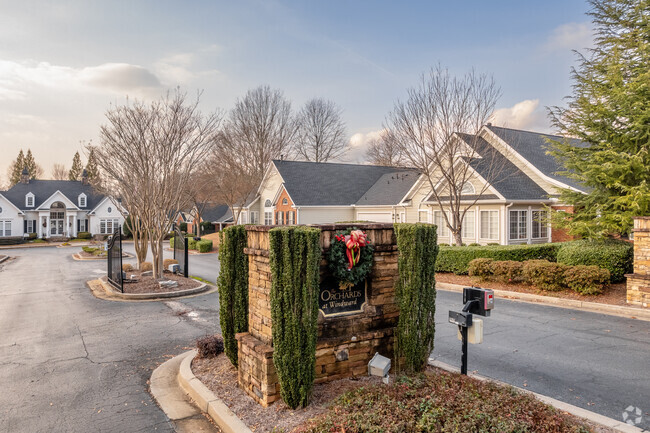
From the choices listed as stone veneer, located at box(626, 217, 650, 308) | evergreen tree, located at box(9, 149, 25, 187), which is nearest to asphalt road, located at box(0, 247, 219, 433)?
stone veneer, located at box(626, 217, 650, 308)

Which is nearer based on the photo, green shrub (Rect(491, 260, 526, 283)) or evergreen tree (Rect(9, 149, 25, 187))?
green shrub (Rect(491, 260, 526, 283))

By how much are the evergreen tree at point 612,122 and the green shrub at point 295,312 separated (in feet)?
38.4

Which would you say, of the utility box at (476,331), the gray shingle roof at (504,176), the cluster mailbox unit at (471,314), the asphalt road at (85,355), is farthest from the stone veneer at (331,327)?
the gray shingle roof at (504,176)

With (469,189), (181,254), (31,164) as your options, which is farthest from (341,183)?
(31,164)

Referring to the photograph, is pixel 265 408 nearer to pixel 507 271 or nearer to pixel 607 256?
pixel 507 271

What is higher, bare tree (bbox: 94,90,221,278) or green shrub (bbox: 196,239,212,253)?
bare tree (bbox: 94,90,221,278)

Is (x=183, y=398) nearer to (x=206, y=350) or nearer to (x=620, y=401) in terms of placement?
(x=206, y=350)

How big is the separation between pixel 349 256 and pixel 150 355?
14.6ft

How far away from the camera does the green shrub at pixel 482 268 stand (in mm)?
13639

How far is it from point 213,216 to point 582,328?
159 ft

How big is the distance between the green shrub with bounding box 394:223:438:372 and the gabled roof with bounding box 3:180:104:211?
51620mm

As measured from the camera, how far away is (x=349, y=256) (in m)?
4.96

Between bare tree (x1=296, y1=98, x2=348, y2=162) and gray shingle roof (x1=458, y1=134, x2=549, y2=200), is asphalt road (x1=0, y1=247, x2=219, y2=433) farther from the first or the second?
bare tree (x1=296, y1=98, x2=348, y2=162)

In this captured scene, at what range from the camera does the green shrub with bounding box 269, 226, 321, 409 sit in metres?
Answer: 4.34
